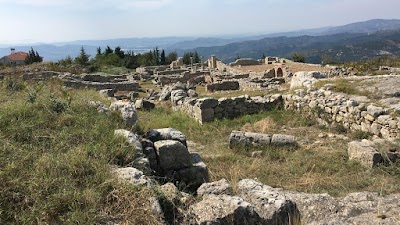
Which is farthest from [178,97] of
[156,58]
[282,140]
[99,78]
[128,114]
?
[156,58]

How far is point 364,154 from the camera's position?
25.0 feet

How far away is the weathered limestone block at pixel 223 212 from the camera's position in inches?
154

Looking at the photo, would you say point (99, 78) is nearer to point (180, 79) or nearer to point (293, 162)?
point (180, 79)

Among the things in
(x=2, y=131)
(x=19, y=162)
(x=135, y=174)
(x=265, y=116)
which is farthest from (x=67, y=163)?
(x=265, y=116)

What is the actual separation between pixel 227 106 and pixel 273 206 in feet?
28.1

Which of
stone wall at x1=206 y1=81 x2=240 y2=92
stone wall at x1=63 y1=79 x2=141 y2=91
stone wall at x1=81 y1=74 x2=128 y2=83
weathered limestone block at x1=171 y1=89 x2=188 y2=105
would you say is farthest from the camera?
stone wall at x1=81 y1=74 x2=128 y2=83

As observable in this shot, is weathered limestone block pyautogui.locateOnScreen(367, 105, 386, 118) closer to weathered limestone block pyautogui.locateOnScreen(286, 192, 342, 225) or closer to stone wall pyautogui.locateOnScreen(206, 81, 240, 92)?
weathered limestone block pyautogui.locateOnScreen(286, 192, 342, 225)

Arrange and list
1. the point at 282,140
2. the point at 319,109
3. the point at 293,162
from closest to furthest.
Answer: the point at 293,162 < the point at 282,140 < the point at 319,109

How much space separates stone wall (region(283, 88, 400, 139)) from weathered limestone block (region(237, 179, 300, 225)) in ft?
18.6

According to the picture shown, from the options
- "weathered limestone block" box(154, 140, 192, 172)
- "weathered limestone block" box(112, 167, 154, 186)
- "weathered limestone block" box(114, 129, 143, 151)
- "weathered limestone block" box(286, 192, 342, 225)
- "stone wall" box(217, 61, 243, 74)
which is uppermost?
"weathered limestone block" box(114, 129, 143, 151)

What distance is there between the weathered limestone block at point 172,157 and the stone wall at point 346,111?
234 inches

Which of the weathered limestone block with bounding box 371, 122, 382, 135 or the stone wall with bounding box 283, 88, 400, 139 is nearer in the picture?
the stone wall with bounding box 283, 88, 400, 139

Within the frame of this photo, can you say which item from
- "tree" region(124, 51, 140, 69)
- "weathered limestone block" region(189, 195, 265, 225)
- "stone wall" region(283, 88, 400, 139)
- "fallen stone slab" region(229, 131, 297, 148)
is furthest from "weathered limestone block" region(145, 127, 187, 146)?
"tree" region(124, 51, 140, 69)

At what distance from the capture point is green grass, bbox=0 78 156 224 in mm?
3631
